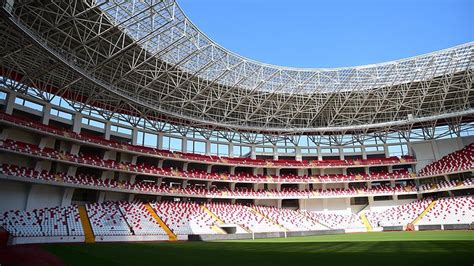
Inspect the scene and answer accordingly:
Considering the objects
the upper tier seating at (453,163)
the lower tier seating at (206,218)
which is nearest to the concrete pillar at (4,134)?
the lower tier seating at (206,218)

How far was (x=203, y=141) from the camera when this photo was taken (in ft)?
166

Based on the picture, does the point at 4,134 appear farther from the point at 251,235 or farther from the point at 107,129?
the point at 251,235

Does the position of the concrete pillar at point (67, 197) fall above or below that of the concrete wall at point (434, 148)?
below

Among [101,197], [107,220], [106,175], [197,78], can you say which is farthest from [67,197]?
[197,78]

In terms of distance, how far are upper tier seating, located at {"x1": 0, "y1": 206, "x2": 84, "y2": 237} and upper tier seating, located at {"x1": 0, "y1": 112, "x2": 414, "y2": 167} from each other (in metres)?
8.33

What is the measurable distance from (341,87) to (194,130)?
21.3 metres

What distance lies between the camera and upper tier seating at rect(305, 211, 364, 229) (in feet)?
→ 141

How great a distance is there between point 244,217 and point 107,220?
51.7ft

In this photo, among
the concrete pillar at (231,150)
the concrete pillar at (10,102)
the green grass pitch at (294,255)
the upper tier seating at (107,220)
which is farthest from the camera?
the concrete pillar at (231,150)

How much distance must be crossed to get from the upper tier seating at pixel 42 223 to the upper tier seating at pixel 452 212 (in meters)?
37.5

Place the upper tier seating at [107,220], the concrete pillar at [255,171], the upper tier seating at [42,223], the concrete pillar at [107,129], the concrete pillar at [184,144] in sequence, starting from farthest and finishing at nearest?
the concrete pillar at [255,171] < the concrete pillar at [184,144] < the concrete pillar at [107,129] < the upper tier seating at [107,220] < the upper tier seating at [42,223]

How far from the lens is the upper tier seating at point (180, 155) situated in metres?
33.1

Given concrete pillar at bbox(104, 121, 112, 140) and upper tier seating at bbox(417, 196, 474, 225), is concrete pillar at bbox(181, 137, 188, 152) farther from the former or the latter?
upper tier seating at bbox(417, 196, 474, 225)

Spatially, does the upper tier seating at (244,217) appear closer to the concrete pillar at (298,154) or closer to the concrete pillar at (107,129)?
the concrete pillar at (298,154)
